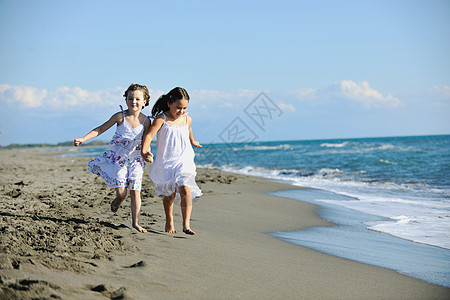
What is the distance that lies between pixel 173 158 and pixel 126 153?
586mm

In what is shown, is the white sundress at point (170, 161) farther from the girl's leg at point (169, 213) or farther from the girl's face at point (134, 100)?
the girl's face at point (134, 100)

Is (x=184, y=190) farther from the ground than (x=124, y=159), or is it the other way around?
(x=124, y=159)

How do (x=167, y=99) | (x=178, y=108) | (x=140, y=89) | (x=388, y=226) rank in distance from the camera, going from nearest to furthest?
(x=178, y=108), (x=167, y=99), (x=140, y=89), (x=388, y=226)

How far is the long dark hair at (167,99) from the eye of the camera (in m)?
4.34

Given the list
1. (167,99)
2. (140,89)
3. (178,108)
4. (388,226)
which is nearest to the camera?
(178,108)

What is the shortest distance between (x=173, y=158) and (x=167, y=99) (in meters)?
0.68

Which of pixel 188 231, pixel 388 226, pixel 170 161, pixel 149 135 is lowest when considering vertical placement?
pixel 388 226

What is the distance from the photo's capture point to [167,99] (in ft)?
14.6

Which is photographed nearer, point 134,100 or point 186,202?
point 186,202

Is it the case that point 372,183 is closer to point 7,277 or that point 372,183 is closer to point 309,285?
point 309,285

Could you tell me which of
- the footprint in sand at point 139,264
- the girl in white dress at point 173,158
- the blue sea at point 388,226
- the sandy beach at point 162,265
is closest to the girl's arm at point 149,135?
the girl in white dress at point 173,158

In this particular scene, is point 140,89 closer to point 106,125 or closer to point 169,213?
point 106,125

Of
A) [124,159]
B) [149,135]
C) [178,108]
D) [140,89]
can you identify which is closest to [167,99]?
[178,108]

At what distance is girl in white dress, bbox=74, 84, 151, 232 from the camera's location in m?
4.38
